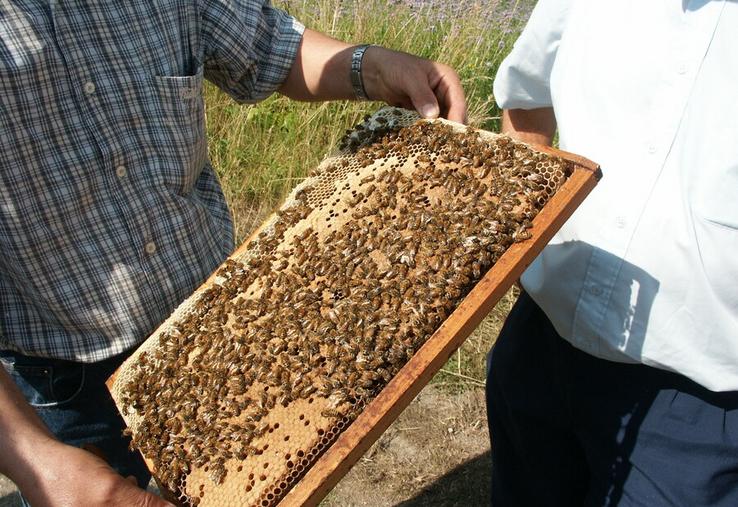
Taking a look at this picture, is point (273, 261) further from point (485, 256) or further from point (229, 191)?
point (229, 191)

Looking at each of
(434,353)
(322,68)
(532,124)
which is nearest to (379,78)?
(322,68)

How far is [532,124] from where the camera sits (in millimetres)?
3516

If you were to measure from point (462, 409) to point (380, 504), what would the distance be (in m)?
0.98

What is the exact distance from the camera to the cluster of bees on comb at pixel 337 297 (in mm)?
2211

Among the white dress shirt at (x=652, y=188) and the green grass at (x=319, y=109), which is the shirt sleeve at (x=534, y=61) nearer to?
the white dress shirt at (x=652, y=188)

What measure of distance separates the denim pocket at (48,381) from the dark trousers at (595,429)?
1.99 m

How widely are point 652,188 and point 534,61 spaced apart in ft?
3.13

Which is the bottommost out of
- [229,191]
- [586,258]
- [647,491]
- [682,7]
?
[229,191]

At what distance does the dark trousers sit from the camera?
2621mm

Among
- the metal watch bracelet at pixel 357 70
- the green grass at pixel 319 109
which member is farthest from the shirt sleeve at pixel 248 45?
the green grass at pixel 319 109

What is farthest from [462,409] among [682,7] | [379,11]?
[379,11]

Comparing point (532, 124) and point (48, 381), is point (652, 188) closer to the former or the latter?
point (532, 124)

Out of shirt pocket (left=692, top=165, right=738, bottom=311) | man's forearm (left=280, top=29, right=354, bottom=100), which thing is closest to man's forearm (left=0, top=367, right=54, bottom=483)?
man's forearm (left=280, top=29, right=354, bottom=100)

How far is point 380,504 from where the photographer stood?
457cm
